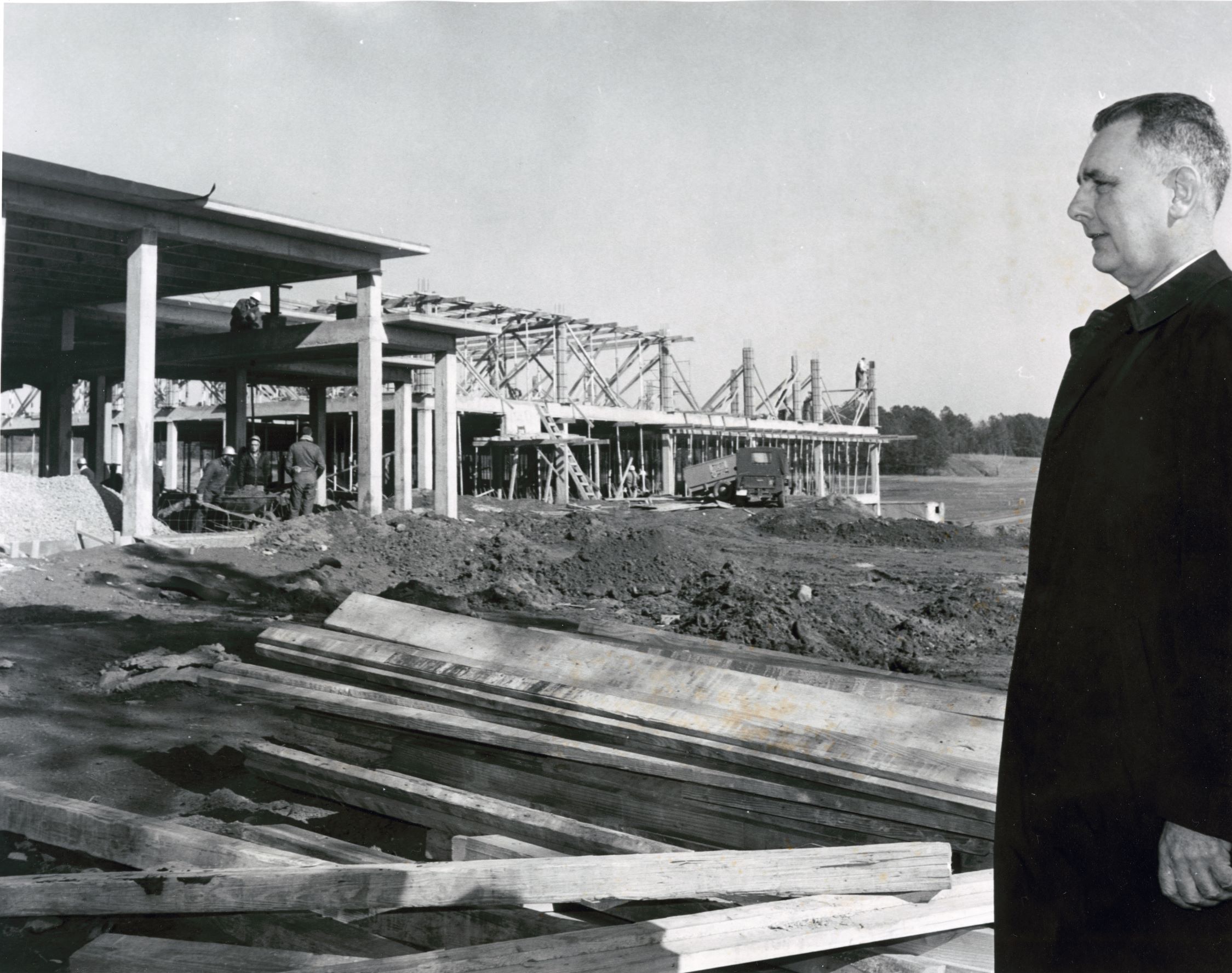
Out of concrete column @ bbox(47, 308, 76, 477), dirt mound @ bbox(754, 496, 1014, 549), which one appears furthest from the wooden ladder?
concrete column @ bbox(47, 308, 76, 477)

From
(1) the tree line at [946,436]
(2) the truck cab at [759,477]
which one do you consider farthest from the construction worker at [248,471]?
(2) the truck cab at [759,477]

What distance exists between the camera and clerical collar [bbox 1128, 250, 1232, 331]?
163 centimetres

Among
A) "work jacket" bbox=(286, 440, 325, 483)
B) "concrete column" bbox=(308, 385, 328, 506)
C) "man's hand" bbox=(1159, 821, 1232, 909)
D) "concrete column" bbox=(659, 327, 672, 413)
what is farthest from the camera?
"concrete column" bbox=(659, 327, 672, 413)

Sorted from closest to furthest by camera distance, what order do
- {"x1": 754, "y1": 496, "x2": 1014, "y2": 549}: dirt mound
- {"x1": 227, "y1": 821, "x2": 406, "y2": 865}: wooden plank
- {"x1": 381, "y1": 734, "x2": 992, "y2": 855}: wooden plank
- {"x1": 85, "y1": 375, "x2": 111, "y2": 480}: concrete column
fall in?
{"x1": 381, "y1": 734, "x2": 992, "y2": 855}: wooden plank
{"x1": 227, "y1": 821, "x2": 406, "y2": 865}: wooden plank
{"x1": 85, "y1": 375, "x2": 111, "y2": 480}: concrete column
{"x1": 754, "y1": 496, "x2": 1014, "y2": 549}: dirt mound

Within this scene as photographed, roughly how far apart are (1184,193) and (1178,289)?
7.7 inches

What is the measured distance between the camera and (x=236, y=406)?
19.3m

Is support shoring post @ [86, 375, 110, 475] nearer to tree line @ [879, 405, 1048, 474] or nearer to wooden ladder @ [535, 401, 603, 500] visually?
wooden ladder @ [535, 401, 603, 500]

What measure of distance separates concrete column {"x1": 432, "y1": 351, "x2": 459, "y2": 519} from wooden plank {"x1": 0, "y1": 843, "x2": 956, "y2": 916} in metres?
14.5

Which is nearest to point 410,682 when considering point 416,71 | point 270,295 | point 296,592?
point 416,71

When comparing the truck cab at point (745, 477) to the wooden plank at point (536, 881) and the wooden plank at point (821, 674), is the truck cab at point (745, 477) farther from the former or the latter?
the wooden plank at point (536, 881)

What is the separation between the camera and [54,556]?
11.0 m

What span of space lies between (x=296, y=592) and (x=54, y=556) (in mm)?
3006

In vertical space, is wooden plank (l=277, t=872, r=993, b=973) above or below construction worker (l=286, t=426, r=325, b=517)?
below

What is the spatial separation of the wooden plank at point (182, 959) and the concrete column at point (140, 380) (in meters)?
10.2
